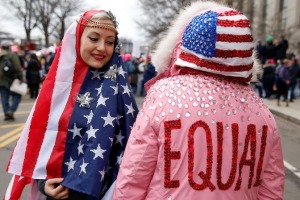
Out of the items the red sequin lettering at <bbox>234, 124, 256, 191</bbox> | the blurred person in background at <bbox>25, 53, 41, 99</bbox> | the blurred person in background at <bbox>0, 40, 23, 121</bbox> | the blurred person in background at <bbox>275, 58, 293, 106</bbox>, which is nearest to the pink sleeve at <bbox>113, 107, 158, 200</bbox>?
the red sequin lettering at <bbox>234, 124, 256, 191</bbox>

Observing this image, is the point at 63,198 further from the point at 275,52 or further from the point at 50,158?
the point at 275,52

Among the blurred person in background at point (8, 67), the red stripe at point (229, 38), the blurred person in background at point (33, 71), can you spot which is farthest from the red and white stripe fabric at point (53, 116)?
the blurred person in background at point (33, 71)

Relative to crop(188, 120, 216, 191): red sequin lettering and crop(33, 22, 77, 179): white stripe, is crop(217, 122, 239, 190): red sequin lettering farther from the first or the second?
crop(33, 22, 77, 179): white stripe

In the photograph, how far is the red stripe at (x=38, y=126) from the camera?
2242 mm

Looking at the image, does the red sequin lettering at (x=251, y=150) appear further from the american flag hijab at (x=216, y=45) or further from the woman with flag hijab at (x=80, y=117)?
the woman with flag hijab at (x=80, y=117)

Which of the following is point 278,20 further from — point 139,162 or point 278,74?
point 139,162

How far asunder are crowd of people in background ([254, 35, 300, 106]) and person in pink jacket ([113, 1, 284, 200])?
11.5 meters

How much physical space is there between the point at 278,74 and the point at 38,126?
1421cm

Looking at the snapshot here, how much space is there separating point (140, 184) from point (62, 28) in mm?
42503

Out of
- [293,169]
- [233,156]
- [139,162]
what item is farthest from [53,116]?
[293,169]

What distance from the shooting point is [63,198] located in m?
2.15

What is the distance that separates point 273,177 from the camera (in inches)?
71.7

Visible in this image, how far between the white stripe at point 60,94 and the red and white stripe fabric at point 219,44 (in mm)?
747

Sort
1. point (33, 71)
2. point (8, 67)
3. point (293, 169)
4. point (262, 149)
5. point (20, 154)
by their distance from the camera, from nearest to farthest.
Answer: point (262, 149) → point (20, 154) → point (293, 169) → point (8, 67) → point (33, 71)
